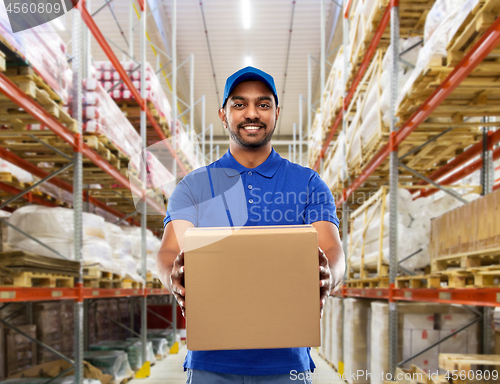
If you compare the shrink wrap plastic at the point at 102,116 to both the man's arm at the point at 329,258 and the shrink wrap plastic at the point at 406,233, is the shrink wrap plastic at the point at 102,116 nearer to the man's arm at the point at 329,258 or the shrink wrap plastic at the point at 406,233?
the shrink wrap plastic at the point at 406,233

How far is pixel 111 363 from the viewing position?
6539 millimetres

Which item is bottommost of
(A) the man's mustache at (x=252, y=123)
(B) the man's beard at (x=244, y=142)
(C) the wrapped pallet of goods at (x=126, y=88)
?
(B) the man's beard at (x=244, y=142)

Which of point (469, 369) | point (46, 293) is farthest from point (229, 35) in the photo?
point (469, 369)

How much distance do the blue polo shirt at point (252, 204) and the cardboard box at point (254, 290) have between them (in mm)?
381

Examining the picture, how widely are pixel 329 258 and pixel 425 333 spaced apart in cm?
415

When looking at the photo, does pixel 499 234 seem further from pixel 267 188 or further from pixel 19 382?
pixel 19 382

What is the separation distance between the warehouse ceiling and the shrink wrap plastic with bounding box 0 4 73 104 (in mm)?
6784

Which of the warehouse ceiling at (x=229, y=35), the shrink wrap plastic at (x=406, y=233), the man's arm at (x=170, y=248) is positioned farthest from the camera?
the warehouse ceiling at (x=229, y=35)

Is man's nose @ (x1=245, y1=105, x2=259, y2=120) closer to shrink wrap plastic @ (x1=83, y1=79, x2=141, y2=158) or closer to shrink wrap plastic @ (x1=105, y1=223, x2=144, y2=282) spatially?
shrink wrap plastic @ (x1=83, y1=79, x2=141, y2=158)

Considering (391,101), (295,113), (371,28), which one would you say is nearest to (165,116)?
(371,28)

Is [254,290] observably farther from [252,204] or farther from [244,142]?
[244,142]

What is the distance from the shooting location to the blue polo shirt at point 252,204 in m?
1.67

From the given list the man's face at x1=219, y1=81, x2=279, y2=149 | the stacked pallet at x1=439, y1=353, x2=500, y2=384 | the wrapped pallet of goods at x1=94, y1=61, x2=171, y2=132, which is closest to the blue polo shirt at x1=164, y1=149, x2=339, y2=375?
the man's face at x1=219, y1=81, x2=279, y2=149

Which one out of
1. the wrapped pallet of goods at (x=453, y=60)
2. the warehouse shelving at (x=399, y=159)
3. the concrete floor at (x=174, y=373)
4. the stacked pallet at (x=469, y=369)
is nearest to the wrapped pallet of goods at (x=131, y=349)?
the concrete floor at (x=174, y=373)
